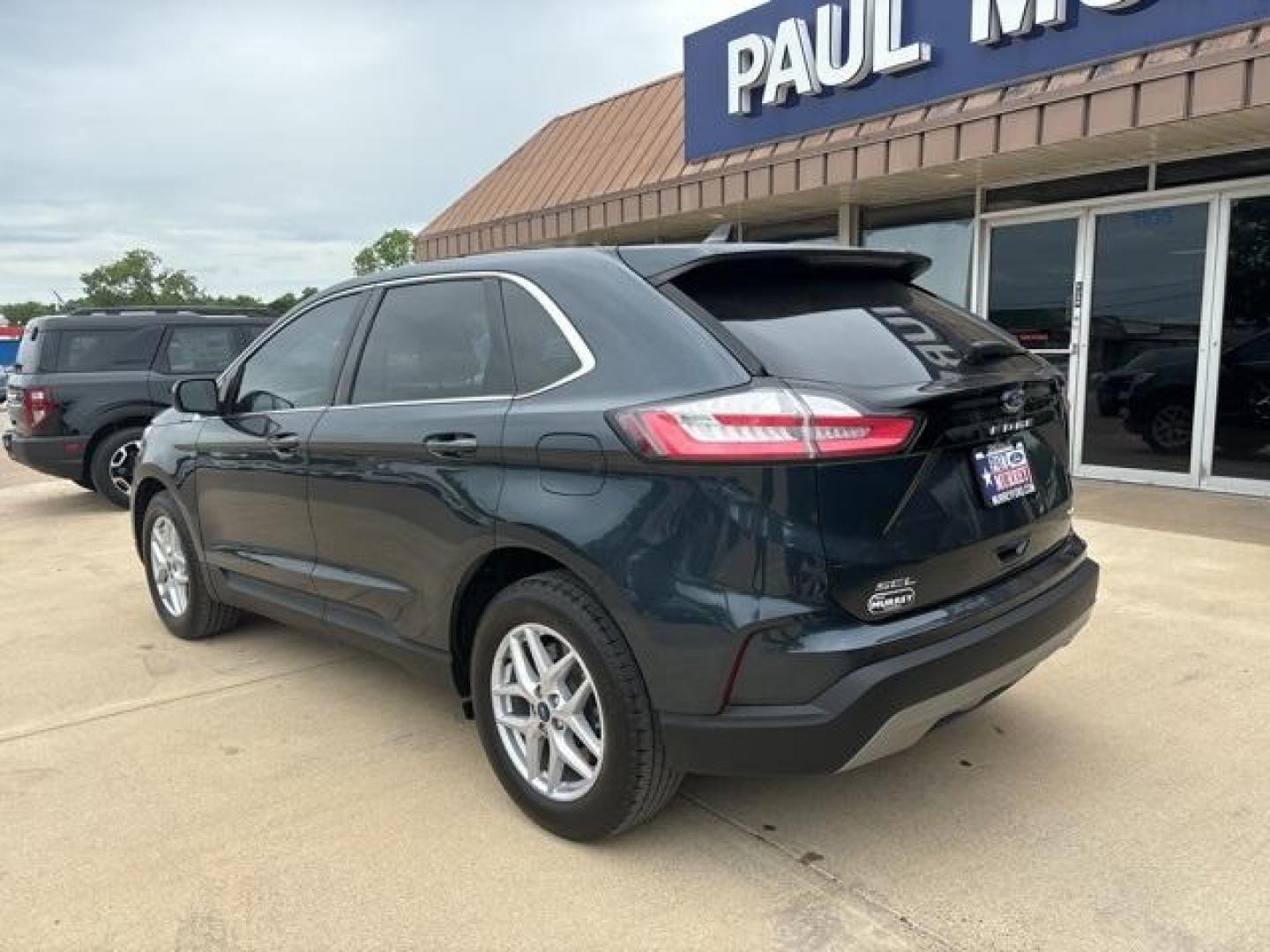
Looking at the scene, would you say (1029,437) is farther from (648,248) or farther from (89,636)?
(89,636)

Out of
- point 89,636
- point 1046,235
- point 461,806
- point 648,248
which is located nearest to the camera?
point 648,248

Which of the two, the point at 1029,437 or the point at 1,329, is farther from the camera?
the point at 1,329

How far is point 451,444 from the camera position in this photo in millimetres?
2887

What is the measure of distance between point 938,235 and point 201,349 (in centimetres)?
718

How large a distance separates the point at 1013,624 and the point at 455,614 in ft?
5.22

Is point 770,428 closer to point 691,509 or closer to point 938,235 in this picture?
point 691,509

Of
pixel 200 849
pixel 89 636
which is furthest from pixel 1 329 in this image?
pixel 200 849

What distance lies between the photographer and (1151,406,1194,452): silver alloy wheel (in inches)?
294

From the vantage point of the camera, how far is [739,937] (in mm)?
2320

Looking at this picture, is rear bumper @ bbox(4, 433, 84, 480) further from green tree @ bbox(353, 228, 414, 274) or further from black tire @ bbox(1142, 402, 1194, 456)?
green tree @ bbox(353, 228, 414, 274)

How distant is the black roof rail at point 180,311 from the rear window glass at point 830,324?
849cm

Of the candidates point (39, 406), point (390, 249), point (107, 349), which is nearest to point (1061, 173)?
point (107, 349)

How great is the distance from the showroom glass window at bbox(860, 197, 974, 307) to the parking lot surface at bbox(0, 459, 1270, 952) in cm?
526

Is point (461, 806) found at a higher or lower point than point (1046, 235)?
Result: lower
